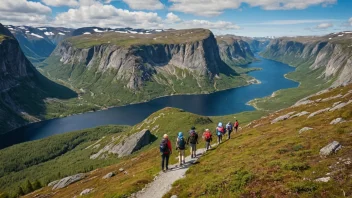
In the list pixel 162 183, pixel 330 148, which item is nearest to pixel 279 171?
pixel 330 148

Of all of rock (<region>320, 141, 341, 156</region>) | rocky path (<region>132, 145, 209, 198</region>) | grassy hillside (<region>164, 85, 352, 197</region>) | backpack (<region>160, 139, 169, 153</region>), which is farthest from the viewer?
backpack (<region>160, 139, 169, 153</region>)

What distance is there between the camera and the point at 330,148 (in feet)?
111

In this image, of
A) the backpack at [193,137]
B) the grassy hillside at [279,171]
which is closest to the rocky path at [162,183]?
the grassy hillside at [279,171]

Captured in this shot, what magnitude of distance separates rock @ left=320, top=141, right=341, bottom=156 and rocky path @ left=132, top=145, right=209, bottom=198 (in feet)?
60.1

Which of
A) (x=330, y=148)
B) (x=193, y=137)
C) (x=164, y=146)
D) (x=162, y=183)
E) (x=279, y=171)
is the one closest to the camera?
(x=279, y=171)

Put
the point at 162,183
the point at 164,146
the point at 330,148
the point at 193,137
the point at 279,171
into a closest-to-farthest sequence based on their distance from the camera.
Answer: the point at 279,171 < the point at 330,148 < the point at 162,183 < the point at 164,146 < the point at 193,137

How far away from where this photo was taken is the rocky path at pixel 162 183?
119ft

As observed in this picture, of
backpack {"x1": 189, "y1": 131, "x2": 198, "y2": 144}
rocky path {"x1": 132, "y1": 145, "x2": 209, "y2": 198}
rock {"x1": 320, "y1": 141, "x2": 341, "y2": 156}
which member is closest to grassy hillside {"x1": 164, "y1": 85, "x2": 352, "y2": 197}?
rock {"x1": 320, "y1": 141, "x2": 341, "y2": 156}

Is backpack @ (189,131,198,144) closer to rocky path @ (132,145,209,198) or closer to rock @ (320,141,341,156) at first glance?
rocky path @ (132,145,209,198)

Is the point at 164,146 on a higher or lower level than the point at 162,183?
higher

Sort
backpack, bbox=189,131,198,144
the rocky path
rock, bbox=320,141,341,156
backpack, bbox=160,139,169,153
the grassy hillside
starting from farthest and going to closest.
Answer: backpack, bbox=189,131,198,144 < backpack, bbox=160,139,169,153 < the rocky path < rock, bbox=320,141,341,156 < the grassy hillside

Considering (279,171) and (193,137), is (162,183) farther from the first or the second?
(279,171)

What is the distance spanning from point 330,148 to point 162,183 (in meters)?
21.8

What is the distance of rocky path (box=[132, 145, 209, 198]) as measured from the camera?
36366mm
